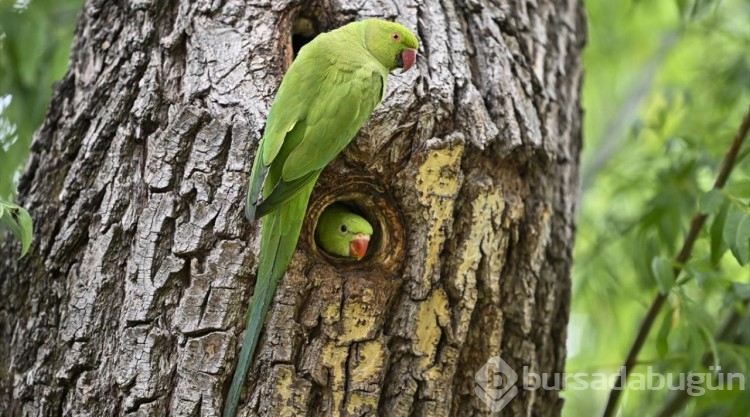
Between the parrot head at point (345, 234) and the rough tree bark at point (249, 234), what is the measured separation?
44 mm

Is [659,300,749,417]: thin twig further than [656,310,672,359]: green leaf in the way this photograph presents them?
Yes

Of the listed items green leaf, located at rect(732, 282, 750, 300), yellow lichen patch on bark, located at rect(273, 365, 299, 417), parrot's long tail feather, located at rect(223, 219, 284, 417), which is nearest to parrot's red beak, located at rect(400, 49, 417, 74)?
parrot's long tail feather, located at rect(223, 219, 284, 417)

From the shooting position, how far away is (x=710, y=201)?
2.32 metres

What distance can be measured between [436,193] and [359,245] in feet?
0.96

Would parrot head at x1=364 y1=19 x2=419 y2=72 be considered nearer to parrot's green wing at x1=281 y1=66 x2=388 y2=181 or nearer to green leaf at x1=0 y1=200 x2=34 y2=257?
parrot's green wing at x1=281 y1=66 x2=388 y2=181

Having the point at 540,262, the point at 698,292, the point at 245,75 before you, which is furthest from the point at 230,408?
the point at 698,292

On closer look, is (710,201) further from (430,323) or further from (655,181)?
(430,323)

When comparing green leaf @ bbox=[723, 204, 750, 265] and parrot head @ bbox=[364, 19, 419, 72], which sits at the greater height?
parrot head @ bbox=[364, 19, 419, 72]

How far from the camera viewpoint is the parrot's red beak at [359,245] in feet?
7.77

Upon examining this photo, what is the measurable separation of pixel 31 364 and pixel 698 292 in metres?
2.78

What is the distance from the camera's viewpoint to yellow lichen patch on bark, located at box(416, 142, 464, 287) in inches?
88.6

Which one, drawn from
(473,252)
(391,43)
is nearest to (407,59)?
(391,43)

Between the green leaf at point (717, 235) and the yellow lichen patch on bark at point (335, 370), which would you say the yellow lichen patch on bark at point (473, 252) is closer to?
the yellow lichen patch on bark at point (335, 370)

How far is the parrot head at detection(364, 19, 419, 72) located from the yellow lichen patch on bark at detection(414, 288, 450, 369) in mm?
676
